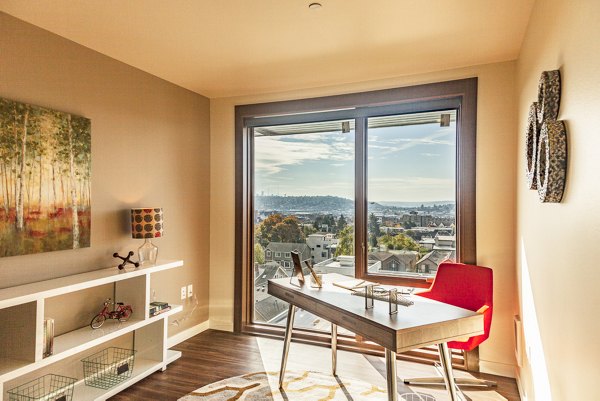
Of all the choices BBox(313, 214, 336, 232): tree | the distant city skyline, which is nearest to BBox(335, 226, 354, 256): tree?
BBox(313, 214, 336, 232): tree

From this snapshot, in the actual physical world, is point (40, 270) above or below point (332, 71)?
below

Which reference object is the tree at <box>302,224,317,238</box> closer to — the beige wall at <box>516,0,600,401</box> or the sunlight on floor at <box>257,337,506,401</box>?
the sunlight on floor at <box>257,337,506,401</box>

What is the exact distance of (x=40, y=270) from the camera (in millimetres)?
2688

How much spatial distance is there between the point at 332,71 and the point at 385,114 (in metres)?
0.64

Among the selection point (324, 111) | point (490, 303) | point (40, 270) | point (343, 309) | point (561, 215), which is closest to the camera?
point (561, 215)

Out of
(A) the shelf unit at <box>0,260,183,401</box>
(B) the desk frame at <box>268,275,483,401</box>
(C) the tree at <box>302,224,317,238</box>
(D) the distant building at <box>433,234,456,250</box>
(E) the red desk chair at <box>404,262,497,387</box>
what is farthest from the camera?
(C) the tree at <box>302,224,317,238</box>

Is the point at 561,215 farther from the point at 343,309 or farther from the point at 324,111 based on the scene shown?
the point at 324,111

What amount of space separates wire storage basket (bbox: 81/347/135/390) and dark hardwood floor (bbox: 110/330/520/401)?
0.47 ft

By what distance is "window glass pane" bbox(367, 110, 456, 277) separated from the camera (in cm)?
359

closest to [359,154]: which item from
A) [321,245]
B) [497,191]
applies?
[321,245]

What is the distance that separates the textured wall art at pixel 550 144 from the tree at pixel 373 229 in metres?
1.93

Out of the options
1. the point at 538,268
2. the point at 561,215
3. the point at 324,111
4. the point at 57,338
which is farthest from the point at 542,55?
the point at 57,338

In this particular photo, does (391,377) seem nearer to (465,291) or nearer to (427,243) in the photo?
(465,291)

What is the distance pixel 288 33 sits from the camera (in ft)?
9.17
